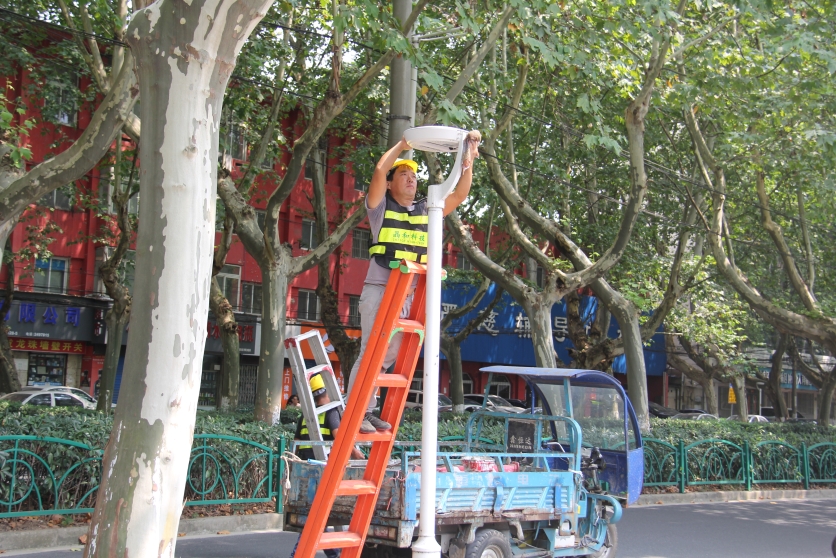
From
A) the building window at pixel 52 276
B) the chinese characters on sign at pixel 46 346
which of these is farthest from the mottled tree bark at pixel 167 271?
the chinese characters on sign at pixel 46 346

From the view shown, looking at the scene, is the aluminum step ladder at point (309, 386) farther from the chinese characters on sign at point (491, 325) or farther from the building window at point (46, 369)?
the chinese characters on sign at point (491, 325)

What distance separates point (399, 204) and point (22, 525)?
5905 mm

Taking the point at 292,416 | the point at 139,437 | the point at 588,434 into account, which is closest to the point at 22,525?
the point at 139,437

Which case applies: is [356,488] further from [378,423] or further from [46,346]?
[46,346]

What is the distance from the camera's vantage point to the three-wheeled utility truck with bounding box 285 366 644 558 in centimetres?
647

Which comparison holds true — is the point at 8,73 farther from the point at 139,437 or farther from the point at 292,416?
the point at 139,437

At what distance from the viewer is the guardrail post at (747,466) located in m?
16.4

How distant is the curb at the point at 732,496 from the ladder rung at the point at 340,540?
9.96 m

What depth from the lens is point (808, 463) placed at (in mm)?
17672

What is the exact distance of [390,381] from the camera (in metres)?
5.67

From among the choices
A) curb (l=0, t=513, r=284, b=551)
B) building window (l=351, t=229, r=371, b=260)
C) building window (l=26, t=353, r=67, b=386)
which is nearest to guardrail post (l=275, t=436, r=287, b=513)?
curb (l=0, t=513, r=284, b=551)

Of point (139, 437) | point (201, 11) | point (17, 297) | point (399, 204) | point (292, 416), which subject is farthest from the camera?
point (17, 297)

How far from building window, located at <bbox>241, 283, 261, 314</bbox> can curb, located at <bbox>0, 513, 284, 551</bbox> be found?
22.1 meters

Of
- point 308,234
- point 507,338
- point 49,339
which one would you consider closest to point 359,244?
point 308,234
